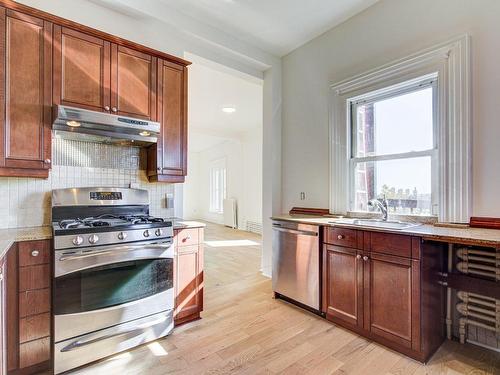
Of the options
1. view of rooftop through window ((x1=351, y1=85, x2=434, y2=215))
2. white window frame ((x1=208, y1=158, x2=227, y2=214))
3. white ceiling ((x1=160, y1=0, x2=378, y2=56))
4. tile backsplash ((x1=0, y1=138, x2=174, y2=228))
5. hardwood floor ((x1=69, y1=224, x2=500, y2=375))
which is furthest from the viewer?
white window frame ((x1=208, y1=158, x2=227, y2=214))

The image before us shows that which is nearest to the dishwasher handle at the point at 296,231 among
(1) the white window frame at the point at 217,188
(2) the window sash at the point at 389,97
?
(2) the window sash at the point at 389,97

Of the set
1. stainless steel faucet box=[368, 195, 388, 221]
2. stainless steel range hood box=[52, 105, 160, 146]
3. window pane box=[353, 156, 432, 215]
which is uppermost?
stainless steel range hood box=[52, 105, 160, 146]

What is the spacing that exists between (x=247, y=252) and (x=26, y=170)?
3.66 m

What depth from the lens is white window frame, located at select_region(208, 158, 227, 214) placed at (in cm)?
895

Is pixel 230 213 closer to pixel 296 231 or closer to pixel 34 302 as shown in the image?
pixel 296 231

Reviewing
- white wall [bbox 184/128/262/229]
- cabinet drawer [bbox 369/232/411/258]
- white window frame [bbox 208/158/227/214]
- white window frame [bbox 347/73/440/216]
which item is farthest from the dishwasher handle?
white window frame [bbox 208/158/227/214]

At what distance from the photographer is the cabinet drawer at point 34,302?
1.68 metres

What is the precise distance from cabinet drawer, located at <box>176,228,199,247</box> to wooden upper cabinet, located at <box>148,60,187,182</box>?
0.57m

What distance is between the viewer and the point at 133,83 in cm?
237

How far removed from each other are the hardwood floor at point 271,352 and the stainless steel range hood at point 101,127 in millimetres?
1699

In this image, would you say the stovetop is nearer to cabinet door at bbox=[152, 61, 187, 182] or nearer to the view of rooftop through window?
cabinet door at bbox=[152, 61, 187, 182]

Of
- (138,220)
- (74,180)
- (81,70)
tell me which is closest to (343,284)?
(138,220)

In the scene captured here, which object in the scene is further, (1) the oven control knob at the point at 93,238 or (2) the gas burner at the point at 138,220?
(2) the gas burner at the point at 138,220

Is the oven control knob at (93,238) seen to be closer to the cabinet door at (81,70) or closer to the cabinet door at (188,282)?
the cabinet door at (188,282)
